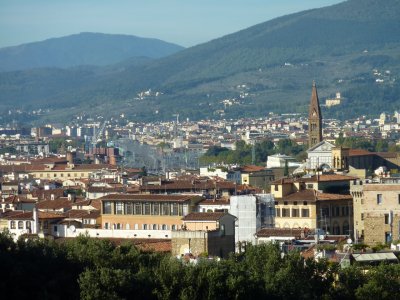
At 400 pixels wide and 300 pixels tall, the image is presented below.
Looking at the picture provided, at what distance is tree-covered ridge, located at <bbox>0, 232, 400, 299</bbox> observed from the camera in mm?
27906

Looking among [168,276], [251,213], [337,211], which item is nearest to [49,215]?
[251,213]

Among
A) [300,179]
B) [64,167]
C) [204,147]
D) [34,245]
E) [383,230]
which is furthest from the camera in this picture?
[204,147]

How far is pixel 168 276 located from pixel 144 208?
1866 centimetres

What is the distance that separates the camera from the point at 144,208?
47.6m

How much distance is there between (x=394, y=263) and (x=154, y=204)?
1433 centimetres

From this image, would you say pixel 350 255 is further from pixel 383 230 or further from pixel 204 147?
pixel 204 147

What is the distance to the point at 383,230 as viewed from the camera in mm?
43375

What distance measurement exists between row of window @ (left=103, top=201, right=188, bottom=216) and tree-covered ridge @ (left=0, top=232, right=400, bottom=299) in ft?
40.6

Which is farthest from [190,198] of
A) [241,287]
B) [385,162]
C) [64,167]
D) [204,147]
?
[204,147]

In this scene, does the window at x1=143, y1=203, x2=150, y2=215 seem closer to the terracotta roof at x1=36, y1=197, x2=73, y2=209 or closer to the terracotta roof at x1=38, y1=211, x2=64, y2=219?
the terracotta roof at x1=38, y1=211, x2=64, y2=219

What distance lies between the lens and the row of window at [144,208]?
4688cm

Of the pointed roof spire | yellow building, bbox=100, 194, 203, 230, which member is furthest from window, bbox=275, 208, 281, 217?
the pointed roof spire

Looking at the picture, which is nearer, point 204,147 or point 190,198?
point 190,198

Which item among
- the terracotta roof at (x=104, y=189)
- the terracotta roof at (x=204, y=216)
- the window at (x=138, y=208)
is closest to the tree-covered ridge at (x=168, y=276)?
the terracotta roof at (x=204, y=216)
